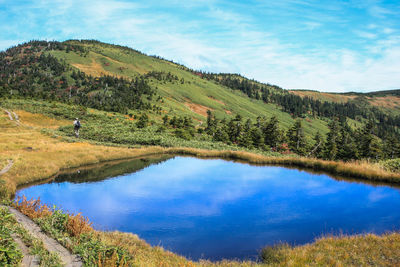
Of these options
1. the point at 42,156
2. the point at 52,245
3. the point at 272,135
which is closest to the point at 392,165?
the point at 52,245

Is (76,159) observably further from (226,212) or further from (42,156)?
(226,212)

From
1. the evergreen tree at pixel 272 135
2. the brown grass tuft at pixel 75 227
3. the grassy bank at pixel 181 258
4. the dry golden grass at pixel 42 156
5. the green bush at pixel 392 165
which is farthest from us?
the evergreen tree at pixel 272 135

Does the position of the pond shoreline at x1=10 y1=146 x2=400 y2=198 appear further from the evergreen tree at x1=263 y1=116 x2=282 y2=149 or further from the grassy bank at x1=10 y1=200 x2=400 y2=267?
the evergreen tree at x1=263 y1=116 x2=282 y2=149

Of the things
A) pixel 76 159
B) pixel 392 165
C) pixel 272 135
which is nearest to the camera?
pixel 392 165

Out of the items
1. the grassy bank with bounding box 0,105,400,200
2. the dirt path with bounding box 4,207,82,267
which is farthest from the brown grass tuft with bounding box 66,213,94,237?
the grassy bank with bounding box 0,105,400,200

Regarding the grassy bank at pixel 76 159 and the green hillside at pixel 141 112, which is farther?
the green hillside at pixel 141 112

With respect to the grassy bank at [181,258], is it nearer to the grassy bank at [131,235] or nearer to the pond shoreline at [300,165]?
the grassy bank at [131,235]

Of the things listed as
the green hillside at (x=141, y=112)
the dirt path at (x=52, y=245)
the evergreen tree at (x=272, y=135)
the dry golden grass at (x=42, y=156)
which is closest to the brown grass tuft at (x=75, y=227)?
the dirt path at (x=52, y=245)

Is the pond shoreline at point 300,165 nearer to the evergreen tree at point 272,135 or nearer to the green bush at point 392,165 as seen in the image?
the green bush at point 392,165

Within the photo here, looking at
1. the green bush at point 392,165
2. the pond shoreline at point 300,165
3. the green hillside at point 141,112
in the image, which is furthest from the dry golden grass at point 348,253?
the green hillside at point 141,112

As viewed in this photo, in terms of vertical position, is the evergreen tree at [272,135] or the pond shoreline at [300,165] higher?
the evergreen tree at [272,135]

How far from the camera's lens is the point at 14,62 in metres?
165

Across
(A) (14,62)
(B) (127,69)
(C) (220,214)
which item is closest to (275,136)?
(C) (220,214)

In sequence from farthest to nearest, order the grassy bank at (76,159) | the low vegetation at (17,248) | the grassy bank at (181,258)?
1. the grassy bank at (76,159)
2. the grassy bank at (181,258)
3. the low vegetation at (17,248)
